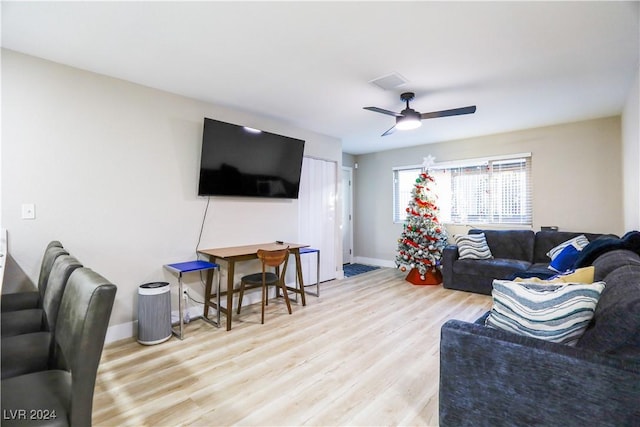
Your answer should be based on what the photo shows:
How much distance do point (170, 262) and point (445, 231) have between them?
447 cm

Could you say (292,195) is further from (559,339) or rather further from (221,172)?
(559,339)

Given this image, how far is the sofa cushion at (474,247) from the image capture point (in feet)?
15.2

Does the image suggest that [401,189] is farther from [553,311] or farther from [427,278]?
[553,311]

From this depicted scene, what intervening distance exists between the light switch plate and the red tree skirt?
477 centimetres

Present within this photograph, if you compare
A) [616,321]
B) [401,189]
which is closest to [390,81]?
[616,321]

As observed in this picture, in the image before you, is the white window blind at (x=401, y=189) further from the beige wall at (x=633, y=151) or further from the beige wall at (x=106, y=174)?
the beige wall at (x=106, y=174)

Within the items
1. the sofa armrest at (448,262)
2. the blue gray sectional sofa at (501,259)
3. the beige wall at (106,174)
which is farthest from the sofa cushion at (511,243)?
the beige wall at (106,174)

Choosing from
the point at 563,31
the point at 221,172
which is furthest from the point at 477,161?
the point at 221,172

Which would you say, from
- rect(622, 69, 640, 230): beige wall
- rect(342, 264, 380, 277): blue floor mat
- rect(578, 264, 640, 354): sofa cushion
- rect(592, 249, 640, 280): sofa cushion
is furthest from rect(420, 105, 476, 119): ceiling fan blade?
rect(342, 264, 380, 277): blue floor mat

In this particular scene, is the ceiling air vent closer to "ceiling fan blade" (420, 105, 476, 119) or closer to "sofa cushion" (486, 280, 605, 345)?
"ceiling fan blade" (420, 105, 476, 119)

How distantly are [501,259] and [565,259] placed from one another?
4.07ft

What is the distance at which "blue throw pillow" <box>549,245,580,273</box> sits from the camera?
322cm

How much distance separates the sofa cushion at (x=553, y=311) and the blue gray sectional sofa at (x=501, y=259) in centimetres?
302

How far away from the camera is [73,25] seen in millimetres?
2088
